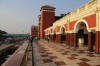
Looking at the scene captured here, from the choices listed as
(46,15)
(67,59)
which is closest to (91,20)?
(67,59)

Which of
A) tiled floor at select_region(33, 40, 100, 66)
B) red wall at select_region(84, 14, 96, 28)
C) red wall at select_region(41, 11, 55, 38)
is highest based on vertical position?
red wall at select_region(41, 11, 55, 38)

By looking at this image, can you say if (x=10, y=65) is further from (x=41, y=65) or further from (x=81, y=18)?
(x=81, y=18)

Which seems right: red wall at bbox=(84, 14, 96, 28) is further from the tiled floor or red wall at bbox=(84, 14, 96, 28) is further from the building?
the building

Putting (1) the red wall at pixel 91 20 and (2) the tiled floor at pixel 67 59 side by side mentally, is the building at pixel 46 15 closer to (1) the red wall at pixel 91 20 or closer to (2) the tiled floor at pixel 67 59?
(1) the red wall at pixel 91 20

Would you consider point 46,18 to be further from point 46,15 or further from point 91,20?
point 91,20

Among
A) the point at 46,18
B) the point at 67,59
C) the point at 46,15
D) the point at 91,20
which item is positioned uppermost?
the point at 46,15

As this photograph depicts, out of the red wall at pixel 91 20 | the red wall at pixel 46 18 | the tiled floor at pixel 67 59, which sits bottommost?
the tiled floor at pixel 67 59

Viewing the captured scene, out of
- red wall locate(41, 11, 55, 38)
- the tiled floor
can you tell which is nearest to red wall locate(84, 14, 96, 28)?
the tiled floor

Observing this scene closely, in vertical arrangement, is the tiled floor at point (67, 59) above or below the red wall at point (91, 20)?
below

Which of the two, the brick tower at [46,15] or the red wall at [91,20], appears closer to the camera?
the red wall at [91,20]

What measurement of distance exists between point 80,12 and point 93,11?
2027mm

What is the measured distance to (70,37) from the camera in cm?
1291

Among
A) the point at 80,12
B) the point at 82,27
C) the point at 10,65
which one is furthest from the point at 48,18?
the point at 10,65

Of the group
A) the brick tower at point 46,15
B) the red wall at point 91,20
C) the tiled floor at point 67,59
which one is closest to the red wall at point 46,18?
the brick tower at point 46,15
